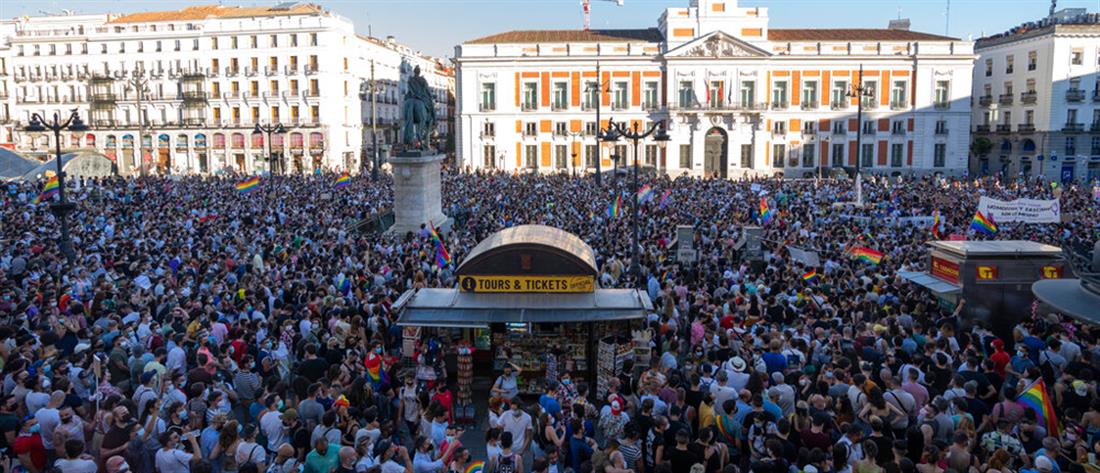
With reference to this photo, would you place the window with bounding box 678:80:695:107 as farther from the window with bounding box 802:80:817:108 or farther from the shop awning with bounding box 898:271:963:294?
the shop awning with bounding box 898:271:963:294

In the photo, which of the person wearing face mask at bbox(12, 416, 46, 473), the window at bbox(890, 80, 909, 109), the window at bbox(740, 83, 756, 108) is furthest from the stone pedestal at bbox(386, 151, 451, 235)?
the window at bbox(890, 80, 909, 109)

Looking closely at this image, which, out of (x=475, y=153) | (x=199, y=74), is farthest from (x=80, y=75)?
(x=475, y=153)

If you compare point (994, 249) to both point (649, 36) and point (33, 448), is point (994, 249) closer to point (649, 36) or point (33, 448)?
point (33, 448)

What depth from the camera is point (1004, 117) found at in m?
67.2

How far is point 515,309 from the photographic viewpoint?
11500 millimetres

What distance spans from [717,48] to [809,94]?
842 centimetres

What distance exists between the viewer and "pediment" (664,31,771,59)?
61.6 m

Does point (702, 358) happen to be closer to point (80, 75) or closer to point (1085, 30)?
point (1085, 30)

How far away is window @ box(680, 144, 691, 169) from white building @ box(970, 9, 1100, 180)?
25.2 meters

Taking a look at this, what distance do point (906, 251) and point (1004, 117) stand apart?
5677cm

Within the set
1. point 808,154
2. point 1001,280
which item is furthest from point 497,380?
point 808,154

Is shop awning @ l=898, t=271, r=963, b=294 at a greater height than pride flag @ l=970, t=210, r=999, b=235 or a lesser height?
lesser

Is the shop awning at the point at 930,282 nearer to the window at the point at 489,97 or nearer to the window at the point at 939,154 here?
the window at the point at 489,97

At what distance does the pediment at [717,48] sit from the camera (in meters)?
61.6
